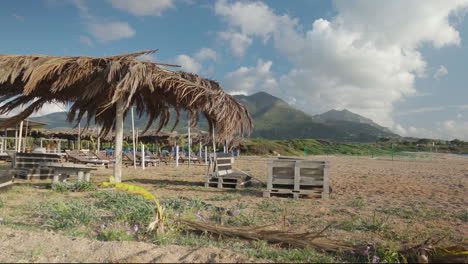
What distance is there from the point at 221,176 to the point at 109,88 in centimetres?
362

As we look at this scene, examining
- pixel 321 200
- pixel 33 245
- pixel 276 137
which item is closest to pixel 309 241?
pixel 33 245

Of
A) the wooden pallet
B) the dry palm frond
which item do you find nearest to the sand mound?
the dry palm frond

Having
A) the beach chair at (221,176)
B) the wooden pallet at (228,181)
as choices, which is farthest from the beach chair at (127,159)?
the wooden pallet at (228,181)

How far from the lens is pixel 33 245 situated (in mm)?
2309

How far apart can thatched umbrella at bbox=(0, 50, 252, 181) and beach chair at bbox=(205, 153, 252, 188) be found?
1.65m

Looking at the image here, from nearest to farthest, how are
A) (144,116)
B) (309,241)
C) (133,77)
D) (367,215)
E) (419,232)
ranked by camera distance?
(309,241), (419,232), (367,215), (133,77), (144,116)

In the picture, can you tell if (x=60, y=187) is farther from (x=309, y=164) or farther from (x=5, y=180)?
(x=309, y=164)

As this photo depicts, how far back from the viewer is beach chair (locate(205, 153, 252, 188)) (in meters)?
7.50

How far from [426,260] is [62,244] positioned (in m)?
2.80

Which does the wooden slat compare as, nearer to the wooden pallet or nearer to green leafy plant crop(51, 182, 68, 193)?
the wooden pallet

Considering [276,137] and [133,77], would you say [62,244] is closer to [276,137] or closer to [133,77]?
[133,77]

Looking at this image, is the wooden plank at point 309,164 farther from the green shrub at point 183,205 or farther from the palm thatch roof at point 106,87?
the green shrub at point 183,205

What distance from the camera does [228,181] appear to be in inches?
304

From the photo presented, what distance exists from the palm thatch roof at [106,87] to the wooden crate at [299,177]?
1196 mm
